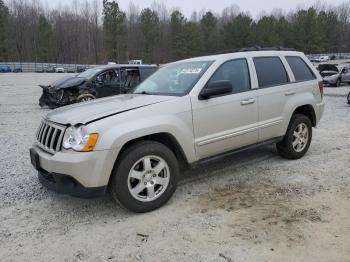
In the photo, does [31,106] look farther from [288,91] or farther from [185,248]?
[185,248]

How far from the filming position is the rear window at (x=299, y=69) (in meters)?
5.93

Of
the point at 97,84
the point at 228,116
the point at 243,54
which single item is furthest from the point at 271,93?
the point at 97,84

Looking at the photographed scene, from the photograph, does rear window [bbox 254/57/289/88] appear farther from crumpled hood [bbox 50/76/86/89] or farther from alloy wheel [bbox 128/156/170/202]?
crumpled hood [bbox 50/76/86/89]

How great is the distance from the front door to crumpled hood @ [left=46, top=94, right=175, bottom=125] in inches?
20.3

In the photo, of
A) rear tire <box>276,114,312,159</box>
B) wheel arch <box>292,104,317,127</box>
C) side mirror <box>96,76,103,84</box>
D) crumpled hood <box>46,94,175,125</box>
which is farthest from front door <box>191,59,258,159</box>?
side mirror <box>96,76,103,84</box>

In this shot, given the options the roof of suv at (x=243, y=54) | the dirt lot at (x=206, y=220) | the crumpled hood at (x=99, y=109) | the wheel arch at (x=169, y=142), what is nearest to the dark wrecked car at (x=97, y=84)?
the dirt lot at (x=206, y=220)

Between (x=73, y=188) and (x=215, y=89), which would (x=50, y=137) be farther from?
(x=215, y=89)

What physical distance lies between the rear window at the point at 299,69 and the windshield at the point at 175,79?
181cm

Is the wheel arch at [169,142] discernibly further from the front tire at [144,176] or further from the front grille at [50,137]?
the front grille at [50,137]

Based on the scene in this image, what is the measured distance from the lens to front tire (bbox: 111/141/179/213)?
12.7 feet

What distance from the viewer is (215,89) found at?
14.6ft

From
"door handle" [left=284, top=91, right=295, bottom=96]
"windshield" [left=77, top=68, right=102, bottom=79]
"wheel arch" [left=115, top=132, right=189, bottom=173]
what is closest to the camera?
"wheel arch" [left=115, top=132, right=189, bottom=173]

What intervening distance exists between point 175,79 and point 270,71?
1.56 m

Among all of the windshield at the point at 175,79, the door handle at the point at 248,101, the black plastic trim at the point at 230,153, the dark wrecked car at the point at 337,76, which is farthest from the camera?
the dark wrecked car at the point at 337,76
